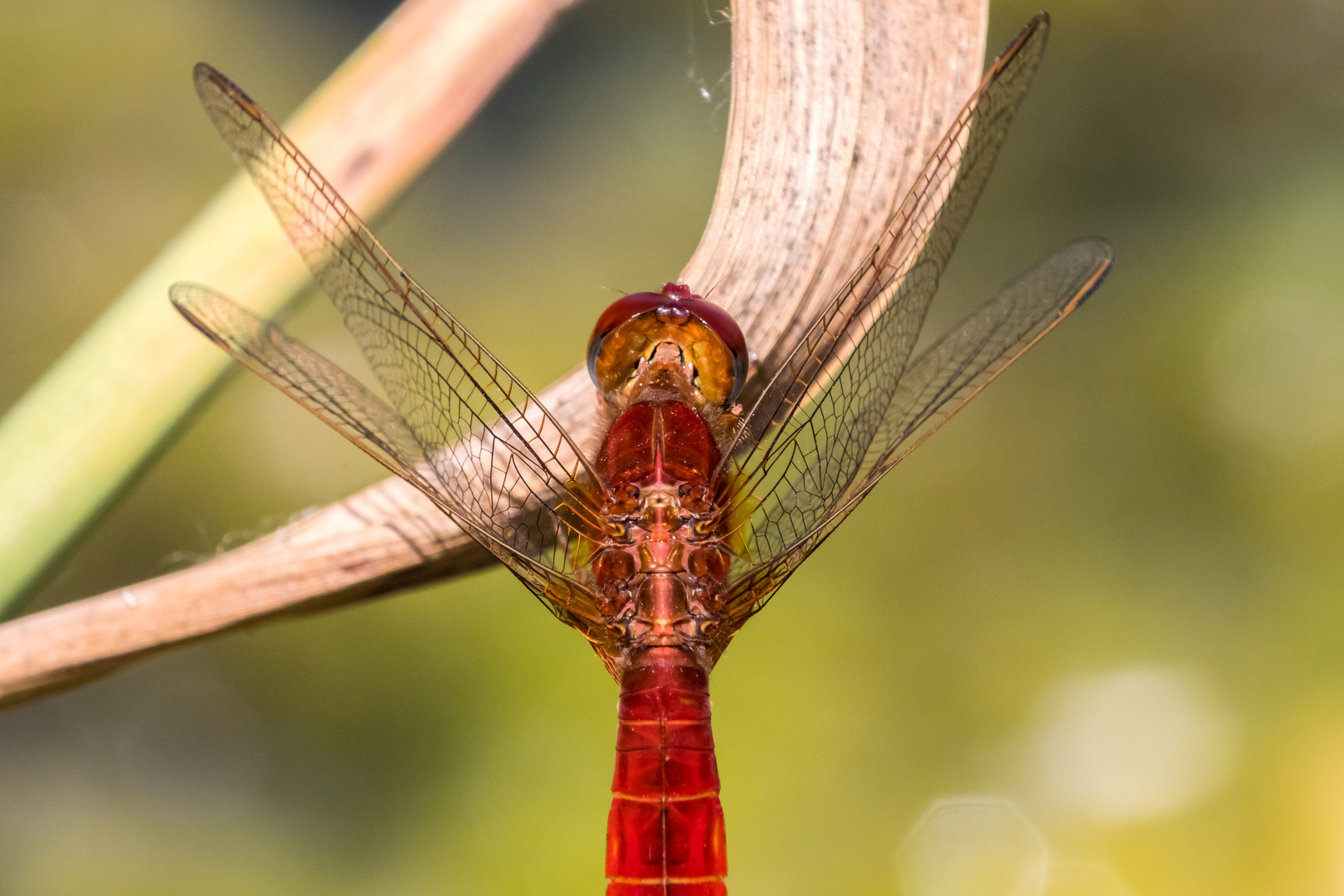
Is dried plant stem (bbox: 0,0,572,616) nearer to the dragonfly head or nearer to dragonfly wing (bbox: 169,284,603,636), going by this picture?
dragonfly wing (bbox: 169,284,603,636)

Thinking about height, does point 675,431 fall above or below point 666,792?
above

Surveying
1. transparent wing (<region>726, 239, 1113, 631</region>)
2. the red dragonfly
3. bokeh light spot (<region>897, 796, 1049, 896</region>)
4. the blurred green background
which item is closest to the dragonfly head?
the red dragonfly

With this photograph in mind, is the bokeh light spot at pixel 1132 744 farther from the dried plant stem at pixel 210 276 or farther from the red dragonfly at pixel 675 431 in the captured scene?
the dried plant stem at pixel 210 276

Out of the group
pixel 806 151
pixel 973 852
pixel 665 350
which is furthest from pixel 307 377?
pixel 973 852

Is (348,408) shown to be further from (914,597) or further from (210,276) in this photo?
(914,597)

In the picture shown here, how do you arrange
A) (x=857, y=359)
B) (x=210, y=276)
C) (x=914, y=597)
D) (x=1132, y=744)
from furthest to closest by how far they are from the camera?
(x=914, y=597) → (x=1132, y=744) → (x=857, y=359) → (x=210, y=276)

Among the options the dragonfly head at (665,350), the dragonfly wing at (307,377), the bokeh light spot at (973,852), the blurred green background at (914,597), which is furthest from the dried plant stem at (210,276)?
the bokeh light spot at (973,852)
